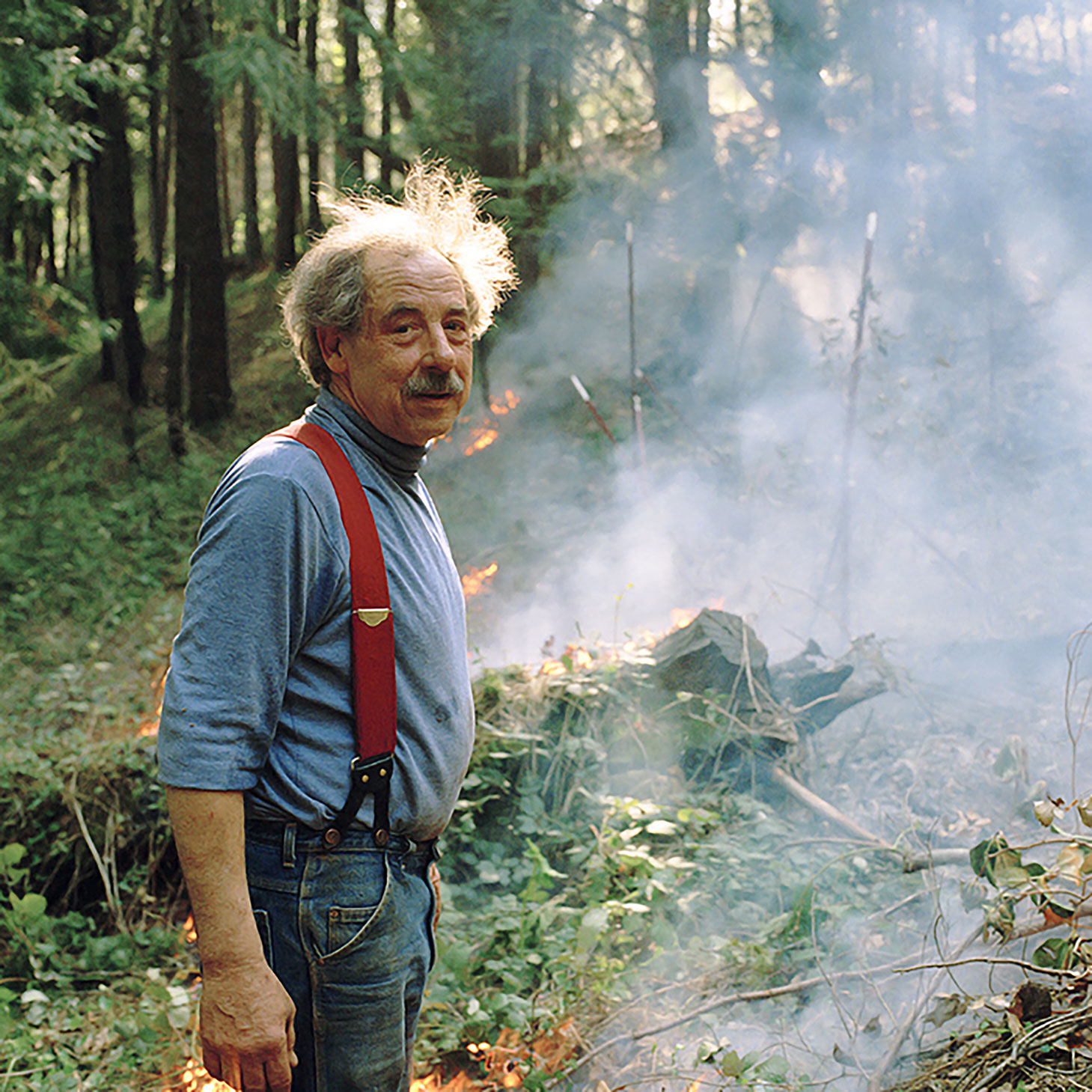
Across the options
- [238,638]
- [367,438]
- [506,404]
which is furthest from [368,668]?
[506,404]

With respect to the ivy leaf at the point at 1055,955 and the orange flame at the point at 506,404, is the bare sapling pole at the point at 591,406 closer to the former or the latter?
the orange flame at the point at 506,404

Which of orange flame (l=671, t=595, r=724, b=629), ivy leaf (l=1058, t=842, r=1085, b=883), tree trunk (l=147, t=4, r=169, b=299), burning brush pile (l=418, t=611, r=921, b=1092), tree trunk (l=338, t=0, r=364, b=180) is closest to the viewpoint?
ivy leaf (l=1058, t=842, r=1085, b=883)

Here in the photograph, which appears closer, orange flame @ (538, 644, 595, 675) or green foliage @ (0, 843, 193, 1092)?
green foliage @ (0, 843, 193, 1092)

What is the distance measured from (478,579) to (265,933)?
5936 millimetres

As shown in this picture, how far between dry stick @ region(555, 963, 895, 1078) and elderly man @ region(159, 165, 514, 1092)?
47.8 inches

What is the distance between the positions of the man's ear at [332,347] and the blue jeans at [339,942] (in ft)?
3.18

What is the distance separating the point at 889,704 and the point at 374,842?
4.15 metres

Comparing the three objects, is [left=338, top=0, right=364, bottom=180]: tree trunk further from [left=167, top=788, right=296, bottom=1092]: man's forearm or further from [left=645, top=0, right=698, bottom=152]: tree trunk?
[left=167, top=788, right=296, bottom=1092]: man's forearm

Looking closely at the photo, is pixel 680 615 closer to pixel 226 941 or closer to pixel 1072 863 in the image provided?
pixel 1072 863

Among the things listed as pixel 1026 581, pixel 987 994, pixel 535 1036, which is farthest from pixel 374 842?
pixel 1026 581

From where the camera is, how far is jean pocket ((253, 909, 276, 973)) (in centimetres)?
172

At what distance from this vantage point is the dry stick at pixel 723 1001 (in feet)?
9.61

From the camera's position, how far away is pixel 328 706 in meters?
1.72

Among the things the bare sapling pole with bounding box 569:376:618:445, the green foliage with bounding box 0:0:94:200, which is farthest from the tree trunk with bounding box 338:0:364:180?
the bare sapling pole with bounding box 569:376:618:445
